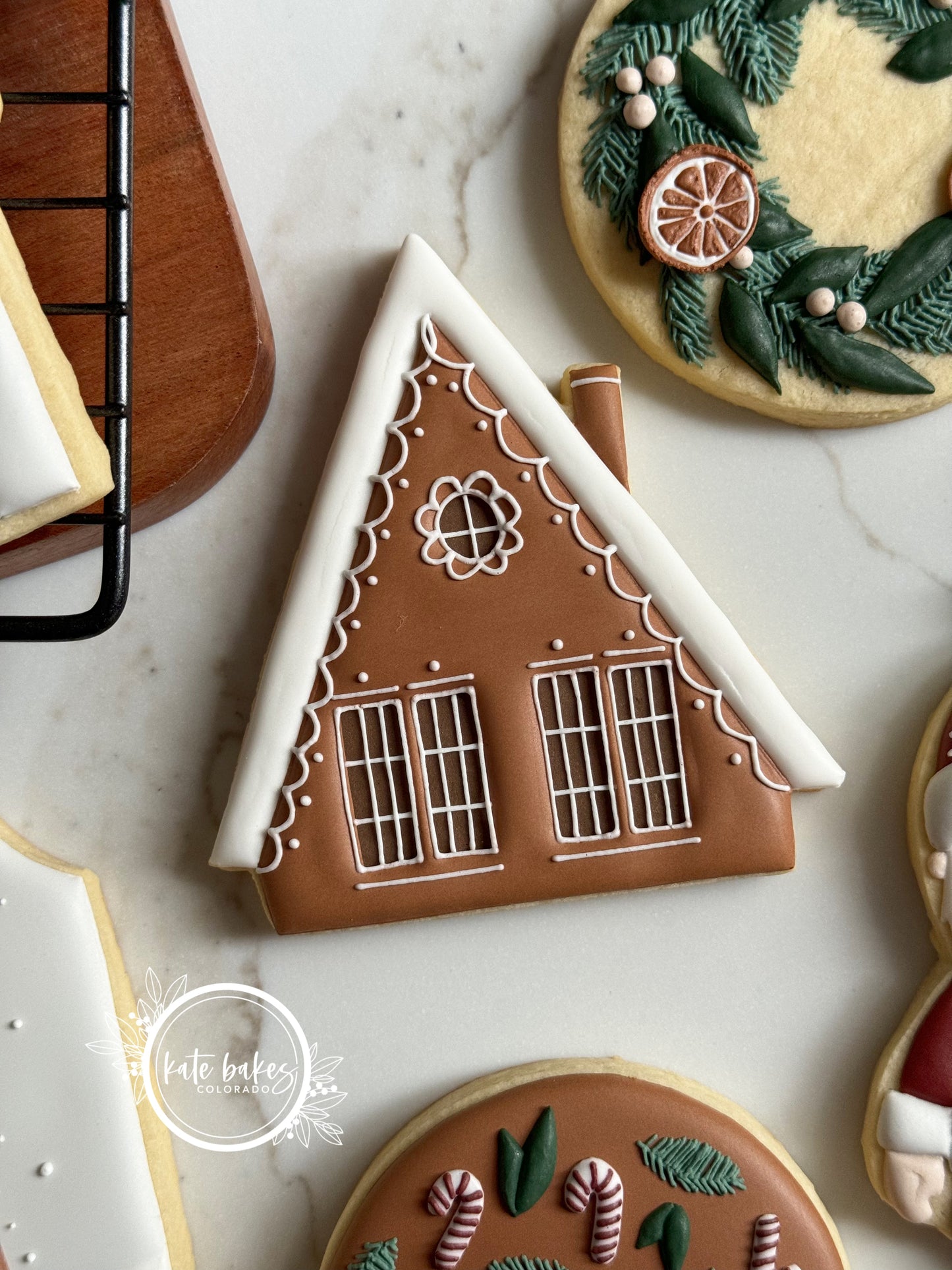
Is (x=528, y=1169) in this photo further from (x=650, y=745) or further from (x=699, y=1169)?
(x=650, y=745)

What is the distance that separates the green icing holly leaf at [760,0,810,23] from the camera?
77cm

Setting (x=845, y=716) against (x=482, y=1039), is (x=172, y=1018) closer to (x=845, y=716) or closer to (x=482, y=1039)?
(x=482, y=1039)

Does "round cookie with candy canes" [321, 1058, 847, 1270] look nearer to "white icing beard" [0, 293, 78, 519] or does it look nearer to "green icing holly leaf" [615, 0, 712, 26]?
"white icing beard" [0, 293, 78, 519]

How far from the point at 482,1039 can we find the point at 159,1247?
1.03 ft

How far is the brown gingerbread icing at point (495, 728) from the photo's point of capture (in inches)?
30.7

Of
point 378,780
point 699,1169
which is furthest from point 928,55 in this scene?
point 699,1169

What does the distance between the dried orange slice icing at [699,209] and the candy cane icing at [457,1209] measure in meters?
0.77

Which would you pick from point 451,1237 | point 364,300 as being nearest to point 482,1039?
point 451,1237

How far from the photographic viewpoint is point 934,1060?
2.56 ft

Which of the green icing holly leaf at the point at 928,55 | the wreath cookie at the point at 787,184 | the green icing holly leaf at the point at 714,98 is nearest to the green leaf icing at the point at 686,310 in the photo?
the wreath cookie at the point at 787,184

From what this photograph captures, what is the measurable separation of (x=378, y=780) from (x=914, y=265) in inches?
23.9

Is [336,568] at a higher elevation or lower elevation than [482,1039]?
higher

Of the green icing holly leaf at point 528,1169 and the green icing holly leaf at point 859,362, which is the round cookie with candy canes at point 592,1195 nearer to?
the green icing holly leaf at point 528,1169

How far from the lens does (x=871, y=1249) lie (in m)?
0.84
